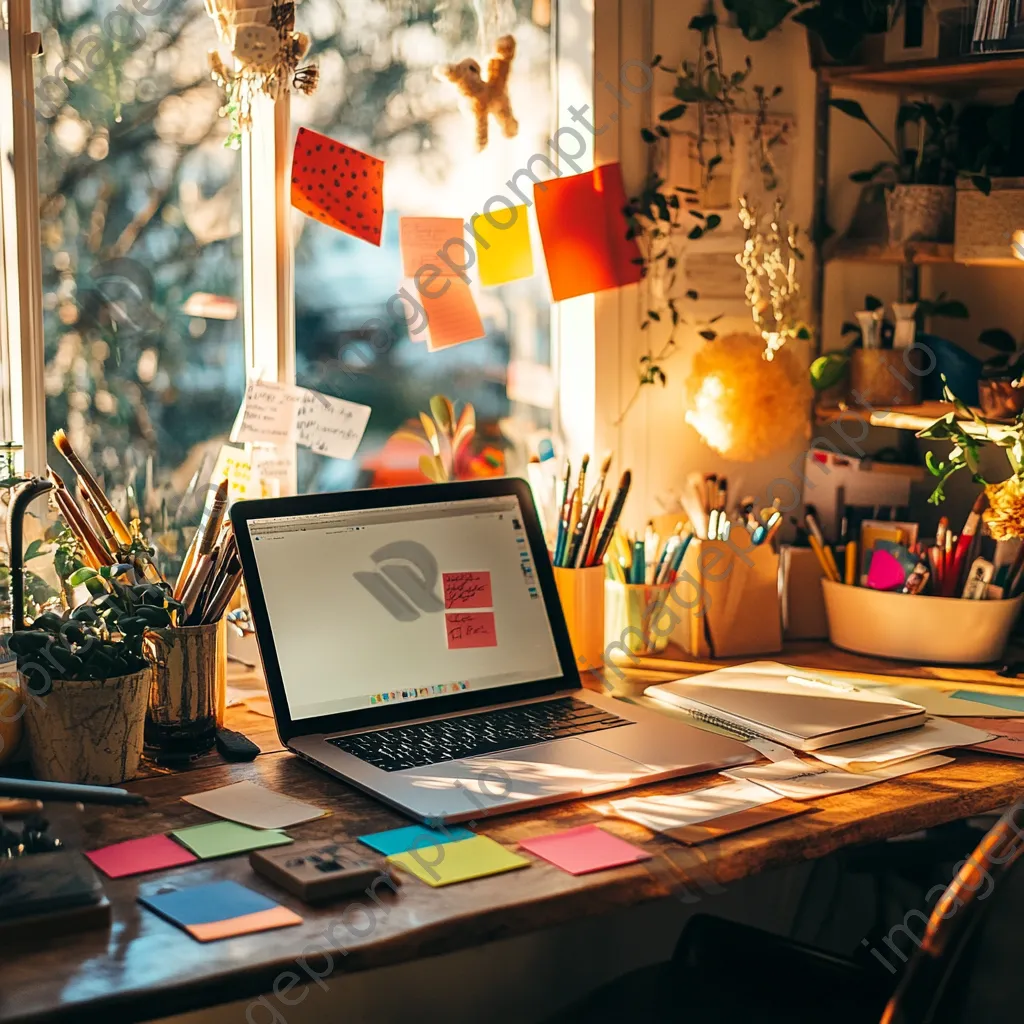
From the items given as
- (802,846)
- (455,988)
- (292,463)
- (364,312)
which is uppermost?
(364,312)

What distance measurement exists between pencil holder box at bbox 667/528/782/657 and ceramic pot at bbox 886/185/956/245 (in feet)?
1.69

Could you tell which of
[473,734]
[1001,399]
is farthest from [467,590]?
[1001,399]

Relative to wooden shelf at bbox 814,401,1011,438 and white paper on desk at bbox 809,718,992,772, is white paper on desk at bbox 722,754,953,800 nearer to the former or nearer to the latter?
white paper on desk at bbox 809,718,992,772

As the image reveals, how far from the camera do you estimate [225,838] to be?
1.21 meters

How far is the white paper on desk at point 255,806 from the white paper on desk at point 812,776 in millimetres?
446

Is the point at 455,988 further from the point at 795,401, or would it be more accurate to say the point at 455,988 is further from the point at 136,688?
the point at 795,401

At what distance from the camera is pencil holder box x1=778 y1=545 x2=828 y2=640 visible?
1963 mm

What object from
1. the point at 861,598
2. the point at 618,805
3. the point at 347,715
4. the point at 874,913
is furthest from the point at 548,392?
the point at 874,913

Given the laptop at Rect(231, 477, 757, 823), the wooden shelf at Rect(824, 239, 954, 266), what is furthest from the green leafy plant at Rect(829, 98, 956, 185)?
the laptop at Rect(231, 477, 757, 823)

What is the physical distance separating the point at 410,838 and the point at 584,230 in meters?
0.99

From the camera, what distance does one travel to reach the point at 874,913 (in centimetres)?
213

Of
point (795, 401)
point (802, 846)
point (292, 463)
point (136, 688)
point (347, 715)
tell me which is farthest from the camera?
point (795, 401)

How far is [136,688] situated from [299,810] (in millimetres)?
214

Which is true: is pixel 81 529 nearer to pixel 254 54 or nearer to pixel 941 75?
pixel 254 54
